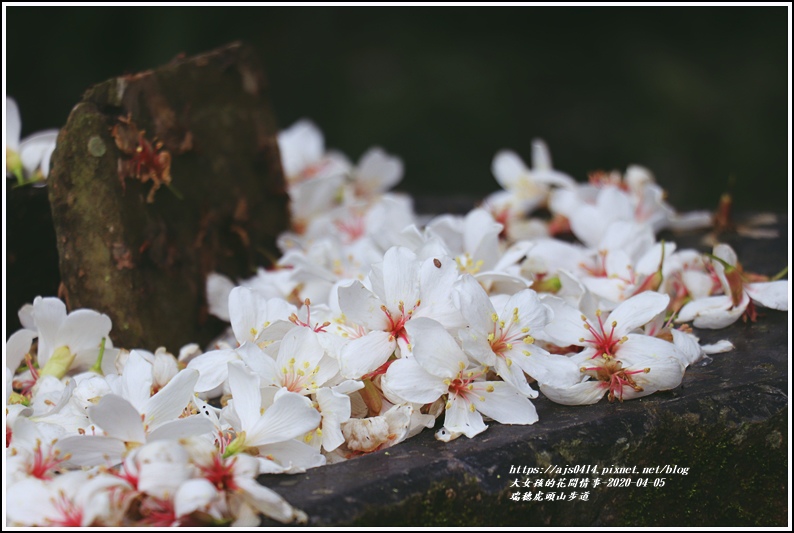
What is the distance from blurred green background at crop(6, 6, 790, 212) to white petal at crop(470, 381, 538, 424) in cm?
298

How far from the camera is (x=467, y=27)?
14.2 feet

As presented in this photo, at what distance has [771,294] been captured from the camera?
1.62 m

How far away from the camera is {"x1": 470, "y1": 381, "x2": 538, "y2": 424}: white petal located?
1270 millimetres

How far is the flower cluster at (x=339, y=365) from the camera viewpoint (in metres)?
1.08

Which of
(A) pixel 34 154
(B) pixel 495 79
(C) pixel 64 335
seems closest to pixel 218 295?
(C) pixel 64 335

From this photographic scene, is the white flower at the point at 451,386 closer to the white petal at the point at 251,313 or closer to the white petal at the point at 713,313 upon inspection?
the white petal at the point at 251,313

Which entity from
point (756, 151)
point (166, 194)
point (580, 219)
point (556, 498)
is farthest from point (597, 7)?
point (556, 498)

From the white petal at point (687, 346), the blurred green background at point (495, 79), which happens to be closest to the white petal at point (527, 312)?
the white petal at point (687, 346)

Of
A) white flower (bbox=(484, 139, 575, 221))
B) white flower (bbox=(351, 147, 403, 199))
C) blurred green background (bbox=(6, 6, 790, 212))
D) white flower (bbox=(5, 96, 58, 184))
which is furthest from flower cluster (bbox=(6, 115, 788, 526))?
blurred green background (bbox=(6, 6, 790, 212))

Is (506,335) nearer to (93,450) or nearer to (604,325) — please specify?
(604,325)

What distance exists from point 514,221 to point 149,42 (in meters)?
2.42

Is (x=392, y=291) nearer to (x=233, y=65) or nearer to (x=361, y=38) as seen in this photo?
(x=233, y=65)

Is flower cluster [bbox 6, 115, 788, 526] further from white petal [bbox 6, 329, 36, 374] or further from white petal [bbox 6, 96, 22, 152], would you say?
white petal [bbox 6, 96, 22, 152]

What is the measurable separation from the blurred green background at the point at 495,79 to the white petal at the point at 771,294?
8.16ft
